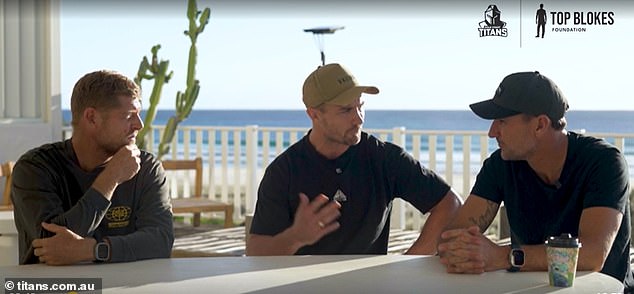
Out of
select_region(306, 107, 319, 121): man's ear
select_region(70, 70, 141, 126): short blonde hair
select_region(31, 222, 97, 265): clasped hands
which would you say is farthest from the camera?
select_region(306, 107, 319, 121): man's ear

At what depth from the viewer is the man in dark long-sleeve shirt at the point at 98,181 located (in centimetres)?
275

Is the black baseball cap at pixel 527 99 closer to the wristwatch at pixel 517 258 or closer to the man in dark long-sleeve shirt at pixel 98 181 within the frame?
the wristwatch at pixel 517 258

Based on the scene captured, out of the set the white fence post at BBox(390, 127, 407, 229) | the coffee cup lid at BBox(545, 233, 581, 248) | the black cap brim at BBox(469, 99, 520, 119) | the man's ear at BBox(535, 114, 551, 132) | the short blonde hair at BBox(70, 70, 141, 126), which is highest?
the short blonde hair at BBox(70, 70, 141, 126)

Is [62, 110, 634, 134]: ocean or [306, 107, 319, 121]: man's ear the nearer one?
[306, 107, 319, 121]: man's ear

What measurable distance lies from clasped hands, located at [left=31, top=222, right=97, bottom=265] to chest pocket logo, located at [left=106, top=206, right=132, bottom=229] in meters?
0.29

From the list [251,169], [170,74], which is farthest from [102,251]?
[251,169]

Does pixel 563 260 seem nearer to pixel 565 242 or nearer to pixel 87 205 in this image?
pixel 565 242

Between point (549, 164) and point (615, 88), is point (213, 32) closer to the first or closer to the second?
point (615, 88)

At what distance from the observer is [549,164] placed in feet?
9.31

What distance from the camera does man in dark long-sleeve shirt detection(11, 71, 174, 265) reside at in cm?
275

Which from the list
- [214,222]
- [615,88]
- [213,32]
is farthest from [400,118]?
[214,222]

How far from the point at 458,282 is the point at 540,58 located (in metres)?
22.6

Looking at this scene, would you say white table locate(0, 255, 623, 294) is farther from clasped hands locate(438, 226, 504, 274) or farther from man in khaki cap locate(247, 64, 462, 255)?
man in khaki cap locate(247, 64, 462, 255)

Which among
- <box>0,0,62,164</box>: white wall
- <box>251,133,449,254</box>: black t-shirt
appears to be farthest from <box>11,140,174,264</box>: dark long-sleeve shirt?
<box>0,0,62,164</box>: white wall
